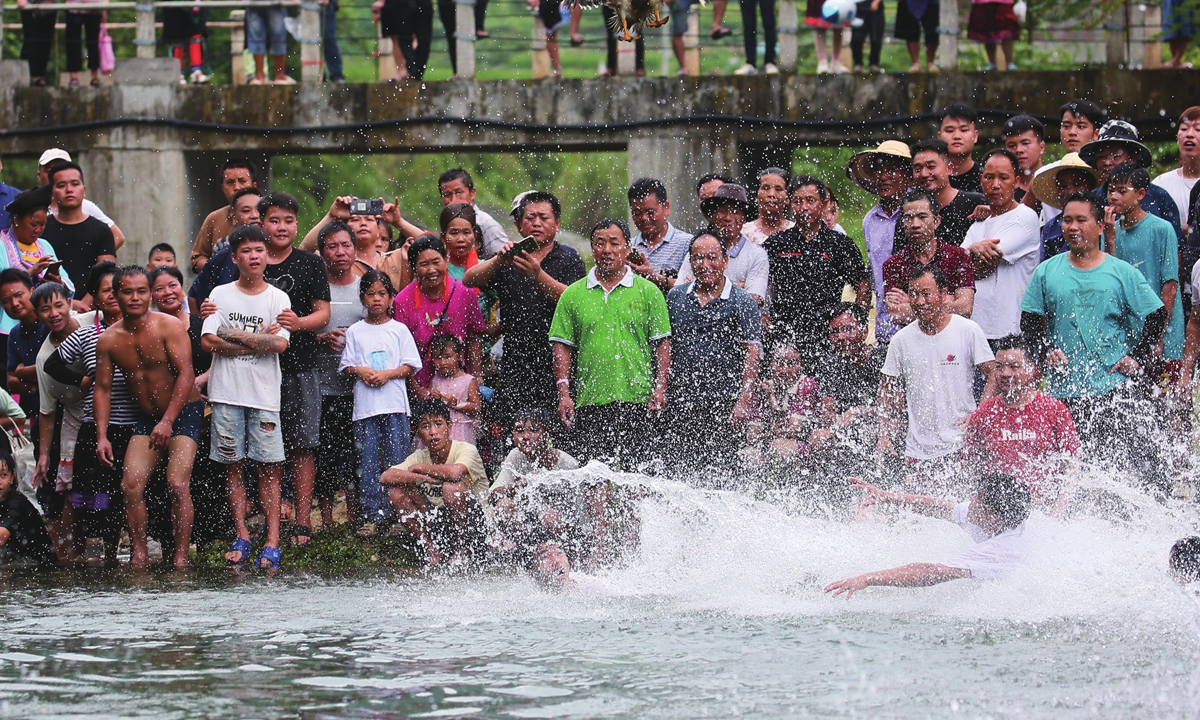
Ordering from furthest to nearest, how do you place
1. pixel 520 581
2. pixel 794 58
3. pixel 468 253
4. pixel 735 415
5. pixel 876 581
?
pixel 794 58
pixel 468 253
pixel 735 415
pixel 520 581
pixel 876 581

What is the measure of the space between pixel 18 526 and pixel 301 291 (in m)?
2.36

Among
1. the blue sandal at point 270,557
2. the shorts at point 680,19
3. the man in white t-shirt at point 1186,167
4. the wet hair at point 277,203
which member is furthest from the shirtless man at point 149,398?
the shorts at point 680,19

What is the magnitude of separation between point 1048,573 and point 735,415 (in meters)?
2.43

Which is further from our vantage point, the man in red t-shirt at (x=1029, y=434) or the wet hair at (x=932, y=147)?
the wet hair at (x=932, y=147)

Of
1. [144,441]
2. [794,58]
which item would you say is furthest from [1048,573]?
[794,58]

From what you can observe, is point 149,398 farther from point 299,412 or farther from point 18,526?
point 18,526

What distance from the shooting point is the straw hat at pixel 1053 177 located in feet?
30.8

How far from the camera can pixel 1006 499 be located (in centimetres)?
728

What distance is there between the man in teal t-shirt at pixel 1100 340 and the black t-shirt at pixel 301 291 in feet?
14.9

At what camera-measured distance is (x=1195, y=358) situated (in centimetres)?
913

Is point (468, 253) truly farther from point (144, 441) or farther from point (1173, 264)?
point (1173, 264)

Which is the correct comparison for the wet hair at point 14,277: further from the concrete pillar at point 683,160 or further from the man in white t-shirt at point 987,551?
the concrete pillar at point 683,160

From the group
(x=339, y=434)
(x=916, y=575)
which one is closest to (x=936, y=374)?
(x=916, y=575)

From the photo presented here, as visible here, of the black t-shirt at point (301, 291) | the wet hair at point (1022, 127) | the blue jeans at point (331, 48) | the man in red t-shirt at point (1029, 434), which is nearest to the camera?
the man in red t-shirt at point (1029, 434)
